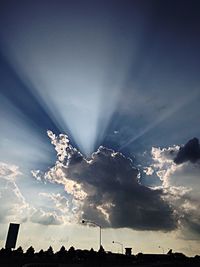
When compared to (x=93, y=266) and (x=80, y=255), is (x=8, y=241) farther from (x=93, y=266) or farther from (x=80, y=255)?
(x=80, y=255)

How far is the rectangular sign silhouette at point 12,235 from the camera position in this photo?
31378 millimetres

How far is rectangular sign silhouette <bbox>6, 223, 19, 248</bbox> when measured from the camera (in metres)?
31.4

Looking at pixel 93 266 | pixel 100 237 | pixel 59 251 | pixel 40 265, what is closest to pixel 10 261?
pixel 93 266

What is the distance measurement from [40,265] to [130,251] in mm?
114969

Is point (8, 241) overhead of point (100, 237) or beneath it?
beneath

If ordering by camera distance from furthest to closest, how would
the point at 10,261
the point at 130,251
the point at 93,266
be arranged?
the point at 130,251 → the point at 10,261 → the point at 93,266

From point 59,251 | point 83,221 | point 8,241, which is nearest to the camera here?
point 8,241

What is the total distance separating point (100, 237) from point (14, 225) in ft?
119

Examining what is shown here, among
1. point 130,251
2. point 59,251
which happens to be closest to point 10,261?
point 130,251

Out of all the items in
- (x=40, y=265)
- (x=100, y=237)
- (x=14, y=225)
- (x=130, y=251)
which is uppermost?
(x=130, y=251)

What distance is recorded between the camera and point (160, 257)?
179250 mm

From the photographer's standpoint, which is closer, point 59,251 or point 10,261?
point 10,261

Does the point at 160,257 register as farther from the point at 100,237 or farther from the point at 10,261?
the point at 100,237

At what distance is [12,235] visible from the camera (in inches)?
1260
